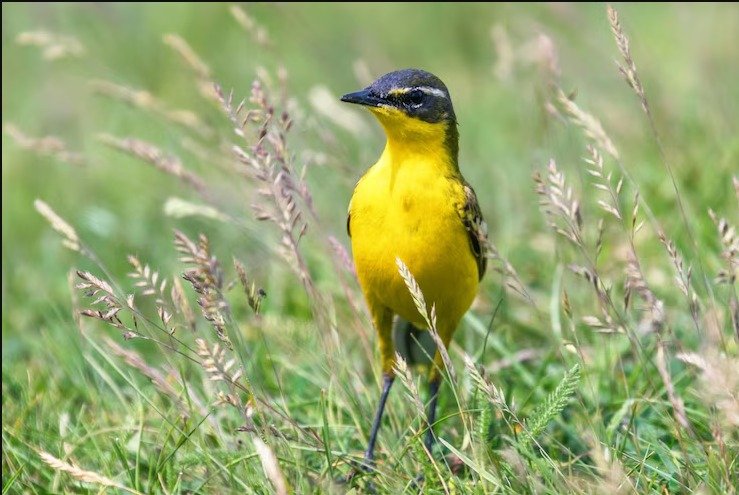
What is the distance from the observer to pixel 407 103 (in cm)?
400

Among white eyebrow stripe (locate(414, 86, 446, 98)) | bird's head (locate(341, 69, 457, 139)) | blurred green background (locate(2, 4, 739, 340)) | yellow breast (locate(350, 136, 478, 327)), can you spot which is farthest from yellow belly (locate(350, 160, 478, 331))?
blurred green background (locate(2, 4, 739, 340))

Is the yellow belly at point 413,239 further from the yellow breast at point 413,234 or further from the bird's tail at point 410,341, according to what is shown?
the bird's tail at point 410,341

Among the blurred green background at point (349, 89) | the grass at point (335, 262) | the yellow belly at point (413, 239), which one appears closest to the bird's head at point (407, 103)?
the yellow belly at point (413, 239)

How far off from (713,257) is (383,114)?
184cm

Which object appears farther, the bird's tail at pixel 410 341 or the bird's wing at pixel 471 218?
the bird's tail at pixel 410 341

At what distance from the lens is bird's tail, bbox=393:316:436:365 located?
4.40 metres

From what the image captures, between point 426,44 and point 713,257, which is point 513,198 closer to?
point 713,257

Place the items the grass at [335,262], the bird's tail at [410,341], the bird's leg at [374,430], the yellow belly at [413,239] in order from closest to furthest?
the grass at [335,262], the bird's leg at [374,430], the yellow belly at [413,239], the bird's tail at [410,341]

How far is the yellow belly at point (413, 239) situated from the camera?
149 inches

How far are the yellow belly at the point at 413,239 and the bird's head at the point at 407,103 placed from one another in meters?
0.16

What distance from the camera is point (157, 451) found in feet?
12.0

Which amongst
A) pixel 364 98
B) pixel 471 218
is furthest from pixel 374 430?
pixel 364 98

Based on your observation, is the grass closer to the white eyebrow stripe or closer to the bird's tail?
the bird's tail

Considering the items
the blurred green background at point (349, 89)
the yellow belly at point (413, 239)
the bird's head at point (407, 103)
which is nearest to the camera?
the yellow belly at point (413, 239)
